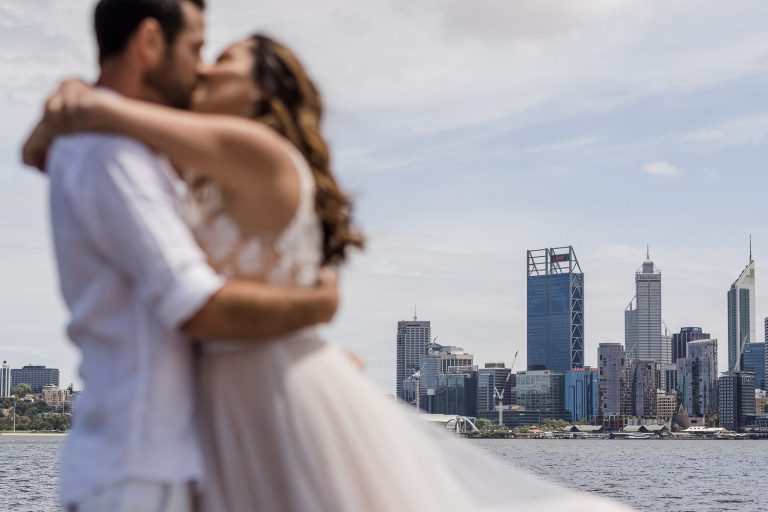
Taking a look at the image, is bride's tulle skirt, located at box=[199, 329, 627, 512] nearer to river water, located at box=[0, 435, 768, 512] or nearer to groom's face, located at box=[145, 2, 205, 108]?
groom's face, located at box=[145, 2, 205, 108]

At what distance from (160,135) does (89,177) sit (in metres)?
0.20

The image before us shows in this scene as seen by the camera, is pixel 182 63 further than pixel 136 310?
Yes

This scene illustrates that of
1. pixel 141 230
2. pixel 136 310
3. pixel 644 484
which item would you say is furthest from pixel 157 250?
pixel 644 484

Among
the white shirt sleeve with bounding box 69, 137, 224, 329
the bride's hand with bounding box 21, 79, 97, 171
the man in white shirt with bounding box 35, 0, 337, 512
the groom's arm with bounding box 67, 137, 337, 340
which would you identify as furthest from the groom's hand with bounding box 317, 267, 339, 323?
the bride's hand with bounding box 21, 79, 97, 171

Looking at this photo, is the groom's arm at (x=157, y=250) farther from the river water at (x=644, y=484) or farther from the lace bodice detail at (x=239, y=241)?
the river water at (x=644, y=484)

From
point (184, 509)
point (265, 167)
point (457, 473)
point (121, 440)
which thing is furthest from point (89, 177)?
point (457, 473)

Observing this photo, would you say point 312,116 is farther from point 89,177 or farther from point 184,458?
point 184,458

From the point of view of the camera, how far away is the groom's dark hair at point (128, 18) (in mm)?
3307

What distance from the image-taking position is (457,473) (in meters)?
3.95

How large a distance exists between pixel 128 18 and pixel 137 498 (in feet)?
4.07

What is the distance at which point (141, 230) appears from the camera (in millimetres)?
3086

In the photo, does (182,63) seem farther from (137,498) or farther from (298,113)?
(137,498)

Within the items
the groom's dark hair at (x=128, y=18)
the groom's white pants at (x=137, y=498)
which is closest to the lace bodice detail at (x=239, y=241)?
the groom's dark hair at (x=128, y=18)

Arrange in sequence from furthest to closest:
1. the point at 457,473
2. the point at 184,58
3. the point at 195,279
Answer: the point at 457,473 → the point at 184,58 → the point at 195,279
